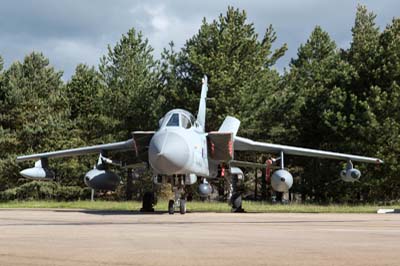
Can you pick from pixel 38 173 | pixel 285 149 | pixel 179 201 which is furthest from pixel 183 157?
pixel 38 173

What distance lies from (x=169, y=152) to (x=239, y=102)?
65.8ft

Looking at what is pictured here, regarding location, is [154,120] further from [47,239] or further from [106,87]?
[47,239]

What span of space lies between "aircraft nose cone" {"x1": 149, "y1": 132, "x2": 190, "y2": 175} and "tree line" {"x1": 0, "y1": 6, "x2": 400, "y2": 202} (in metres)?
17.8

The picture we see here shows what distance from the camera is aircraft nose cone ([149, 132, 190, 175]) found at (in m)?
16.6

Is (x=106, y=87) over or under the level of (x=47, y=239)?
over

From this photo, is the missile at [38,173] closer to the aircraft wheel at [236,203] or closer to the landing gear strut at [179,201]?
the landing gear strut at [179,201]

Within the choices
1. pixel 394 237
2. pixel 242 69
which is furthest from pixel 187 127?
pixel 242 69

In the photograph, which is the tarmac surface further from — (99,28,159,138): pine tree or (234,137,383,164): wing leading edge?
(99,28,159,138): pine tree

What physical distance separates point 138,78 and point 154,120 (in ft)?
14.5

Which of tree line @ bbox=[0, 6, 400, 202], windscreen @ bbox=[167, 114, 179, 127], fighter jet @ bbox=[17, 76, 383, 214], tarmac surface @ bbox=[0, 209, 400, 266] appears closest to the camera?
tarmac surface @ bbox=[0, 209, 400, 266]

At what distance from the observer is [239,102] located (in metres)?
36.2

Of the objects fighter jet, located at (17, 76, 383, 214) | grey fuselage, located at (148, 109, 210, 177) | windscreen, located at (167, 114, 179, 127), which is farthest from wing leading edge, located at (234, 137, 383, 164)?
windscreen, located at (167, 114, 179, 127)

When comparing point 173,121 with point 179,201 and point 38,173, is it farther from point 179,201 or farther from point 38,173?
point 38,173

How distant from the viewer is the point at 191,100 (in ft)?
119
